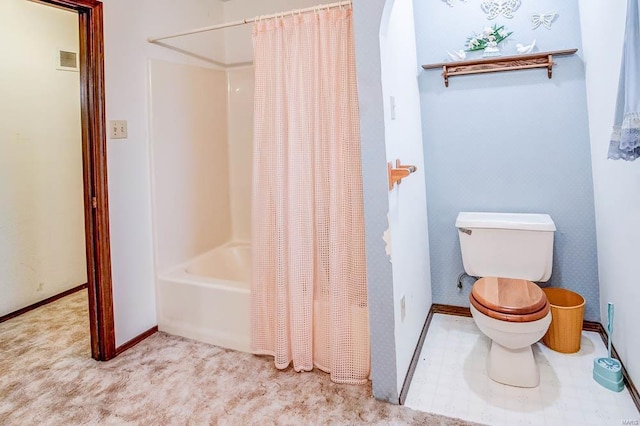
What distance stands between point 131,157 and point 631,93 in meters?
2.36

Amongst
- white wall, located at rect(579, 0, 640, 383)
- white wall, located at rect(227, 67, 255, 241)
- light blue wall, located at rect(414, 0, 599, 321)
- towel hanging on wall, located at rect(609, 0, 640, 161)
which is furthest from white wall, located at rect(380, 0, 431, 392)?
white wall, located at rect(227, 67, 255, 241)

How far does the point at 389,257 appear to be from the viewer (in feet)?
5.25

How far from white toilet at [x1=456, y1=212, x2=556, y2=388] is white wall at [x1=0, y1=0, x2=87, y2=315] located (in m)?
3.01

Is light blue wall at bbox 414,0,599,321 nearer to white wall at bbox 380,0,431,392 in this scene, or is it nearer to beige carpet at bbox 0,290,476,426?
white wall at bbox 380,0,431,392

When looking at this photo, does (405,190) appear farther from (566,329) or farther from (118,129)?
(118,129)

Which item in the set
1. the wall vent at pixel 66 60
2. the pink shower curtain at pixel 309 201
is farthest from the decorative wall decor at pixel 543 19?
the wall vent at pixel 66 60

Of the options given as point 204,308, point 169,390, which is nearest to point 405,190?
point 204,308

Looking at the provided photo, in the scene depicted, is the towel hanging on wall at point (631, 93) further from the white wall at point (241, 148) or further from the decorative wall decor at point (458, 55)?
the white wall at point (241, 148)

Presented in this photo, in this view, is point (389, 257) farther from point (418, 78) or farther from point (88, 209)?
point (88, 209)

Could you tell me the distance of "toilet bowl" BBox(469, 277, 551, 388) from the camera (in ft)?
Result: 5.41

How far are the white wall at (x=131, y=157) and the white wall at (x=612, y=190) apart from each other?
2.44 metres

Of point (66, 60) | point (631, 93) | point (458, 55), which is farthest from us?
point (66, 60)

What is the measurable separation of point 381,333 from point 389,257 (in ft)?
1.08

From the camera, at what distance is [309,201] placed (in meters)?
1.84
